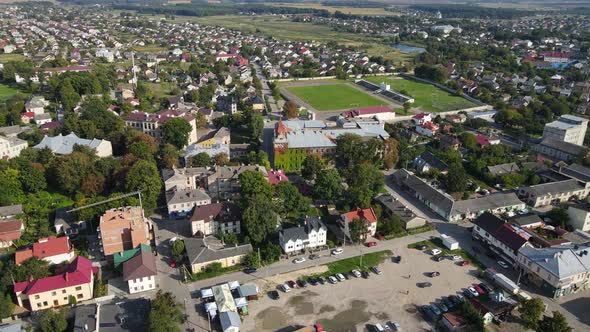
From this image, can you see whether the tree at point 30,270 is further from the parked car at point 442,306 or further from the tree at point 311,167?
the parked car at point 442,306

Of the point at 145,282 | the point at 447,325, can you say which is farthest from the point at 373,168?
the point at 145,282

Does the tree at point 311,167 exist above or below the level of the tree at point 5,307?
above

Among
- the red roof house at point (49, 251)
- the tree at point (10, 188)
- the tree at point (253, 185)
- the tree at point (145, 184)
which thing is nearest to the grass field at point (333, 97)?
the tree at point (253, 185)

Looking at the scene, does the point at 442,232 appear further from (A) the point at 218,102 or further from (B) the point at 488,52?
(B) the point at 488,52

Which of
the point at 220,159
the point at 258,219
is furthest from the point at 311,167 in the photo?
the point at 258,219

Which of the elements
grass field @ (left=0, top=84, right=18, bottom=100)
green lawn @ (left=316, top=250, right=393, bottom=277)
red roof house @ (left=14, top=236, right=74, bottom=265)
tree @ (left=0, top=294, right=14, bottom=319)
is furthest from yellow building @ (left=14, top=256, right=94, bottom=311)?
grass field @ (left=0, top=84, right=18, bottom=100)

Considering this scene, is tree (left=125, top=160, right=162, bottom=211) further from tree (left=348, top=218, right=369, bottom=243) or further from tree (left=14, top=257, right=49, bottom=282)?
tree (left=348, top=218, right=369, bottom=243)
